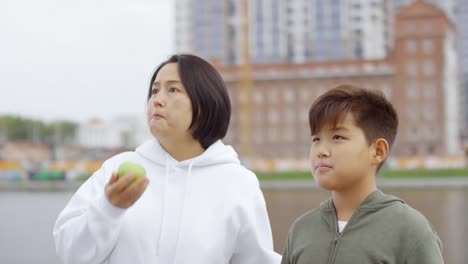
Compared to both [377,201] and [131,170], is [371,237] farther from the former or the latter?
[131,170]

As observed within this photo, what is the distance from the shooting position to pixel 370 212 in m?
2.35

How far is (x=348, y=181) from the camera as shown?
7.85 ft

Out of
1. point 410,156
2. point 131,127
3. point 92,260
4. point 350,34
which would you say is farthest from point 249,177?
point 131,127

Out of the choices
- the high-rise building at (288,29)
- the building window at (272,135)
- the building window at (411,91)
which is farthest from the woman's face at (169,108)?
the high-rise building at (288,29)

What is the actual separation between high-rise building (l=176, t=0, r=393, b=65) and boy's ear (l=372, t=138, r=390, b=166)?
82197mm

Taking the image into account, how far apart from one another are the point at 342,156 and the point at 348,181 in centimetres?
8

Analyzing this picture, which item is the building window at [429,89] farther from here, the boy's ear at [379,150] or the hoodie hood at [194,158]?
the boy's ear at [379,150]

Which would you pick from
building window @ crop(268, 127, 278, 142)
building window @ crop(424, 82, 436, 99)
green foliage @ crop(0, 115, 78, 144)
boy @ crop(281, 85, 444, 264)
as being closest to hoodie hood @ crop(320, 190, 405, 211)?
boy @ crop(281, 85, 444, 264)

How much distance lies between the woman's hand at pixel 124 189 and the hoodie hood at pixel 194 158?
1.22 feet

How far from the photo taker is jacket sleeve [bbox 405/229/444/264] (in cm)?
218

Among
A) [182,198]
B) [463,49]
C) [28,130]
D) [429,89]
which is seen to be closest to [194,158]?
[182,198]

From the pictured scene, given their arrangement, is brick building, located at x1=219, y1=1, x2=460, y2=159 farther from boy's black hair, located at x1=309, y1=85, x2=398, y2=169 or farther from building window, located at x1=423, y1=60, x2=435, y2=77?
boy's black hair, located at x1=309, y1=85, x2=398, y2=169

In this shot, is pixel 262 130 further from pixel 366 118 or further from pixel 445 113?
pixel 366 118

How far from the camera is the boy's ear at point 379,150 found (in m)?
2.42
